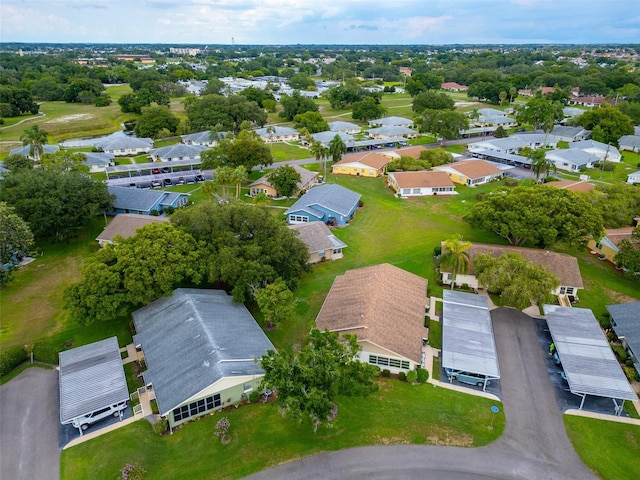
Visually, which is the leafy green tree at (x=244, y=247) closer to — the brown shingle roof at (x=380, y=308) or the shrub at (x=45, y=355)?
the brown shingle roof at (x=380, y=308)

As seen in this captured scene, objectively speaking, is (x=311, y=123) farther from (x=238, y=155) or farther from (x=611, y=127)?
(x=611, y=127)

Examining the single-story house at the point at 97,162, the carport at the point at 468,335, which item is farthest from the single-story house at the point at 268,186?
the carport at the point at 468,335

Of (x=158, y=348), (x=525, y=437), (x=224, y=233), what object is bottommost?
(x=525, y=437)

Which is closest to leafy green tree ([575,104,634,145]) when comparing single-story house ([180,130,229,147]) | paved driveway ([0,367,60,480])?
single-story house ([180,130,229,147])

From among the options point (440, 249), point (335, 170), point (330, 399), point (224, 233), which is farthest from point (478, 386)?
point (335, 170)

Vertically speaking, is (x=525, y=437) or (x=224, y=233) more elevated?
(x=224, y=233)

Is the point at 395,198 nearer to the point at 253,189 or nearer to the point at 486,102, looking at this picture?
the point at 253,189
